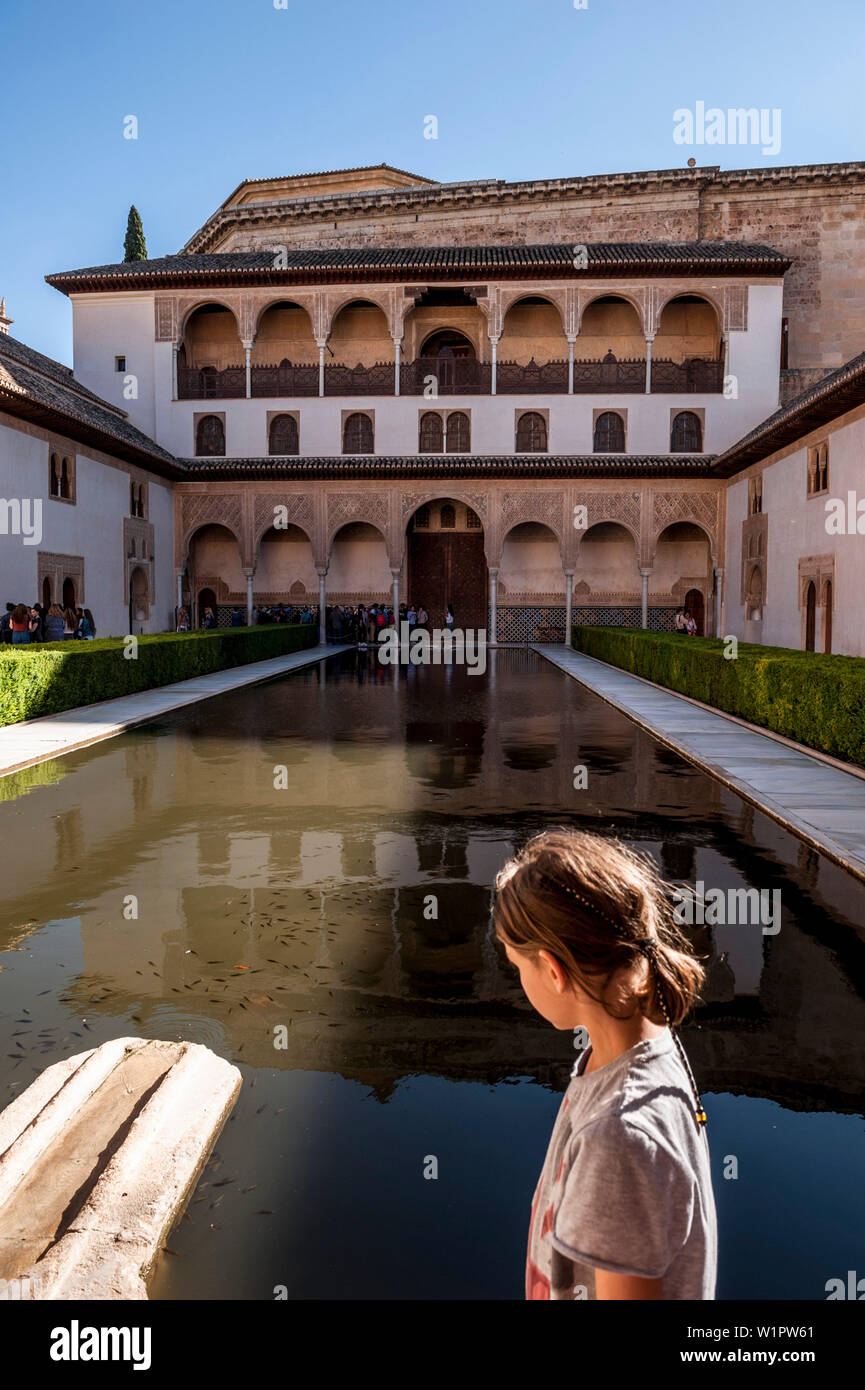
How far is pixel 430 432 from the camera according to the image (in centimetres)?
3575

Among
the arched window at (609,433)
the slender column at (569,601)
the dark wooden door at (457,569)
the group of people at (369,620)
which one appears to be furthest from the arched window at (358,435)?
the slender column at (569,601)

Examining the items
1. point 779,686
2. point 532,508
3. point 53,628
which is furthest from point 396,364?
point 779,686

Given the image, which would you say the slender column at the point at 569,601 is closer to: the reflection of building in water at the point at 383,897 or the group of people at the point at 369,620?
the group of people at the point at 369,620

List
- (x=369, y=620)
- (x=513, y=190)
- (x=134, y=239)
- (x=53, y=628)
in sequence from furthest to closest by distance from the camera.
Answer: (x=134, y=239) → (x=513, y=190) → (x=369, y=620) → (x=53, y=628)

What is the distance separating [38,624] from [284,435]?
15920 mm

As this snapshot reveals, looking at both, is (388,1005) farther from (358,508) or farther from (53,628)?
(358,508)

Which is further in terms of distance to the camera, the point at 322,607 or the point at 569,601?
the point at 322,607

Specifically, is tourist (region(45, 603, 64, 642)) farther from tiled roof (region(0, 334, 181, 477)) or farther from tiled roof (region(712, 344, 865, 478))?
tiled roof (region(712, 344, 865, 478))

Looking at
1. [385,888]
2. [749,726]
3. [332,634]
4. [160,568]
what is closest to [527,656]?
[332,634]

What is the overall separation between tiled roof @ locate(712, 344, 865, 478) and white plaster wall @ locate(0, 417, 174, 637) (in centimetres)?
1616

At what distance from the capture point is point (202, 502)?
116 feet

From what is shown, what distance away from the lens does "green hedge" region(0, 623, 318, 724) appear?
13.4 meters

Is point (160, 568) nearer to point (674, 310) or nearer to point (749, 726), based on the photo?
Result: point (674, 310)

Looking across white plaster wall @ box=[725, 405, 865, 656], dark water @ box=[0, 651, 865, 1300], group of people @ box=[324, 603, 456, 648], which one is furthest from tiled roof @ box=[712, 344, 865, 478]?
dark water @ box=[0, 651, 865, 1300]
